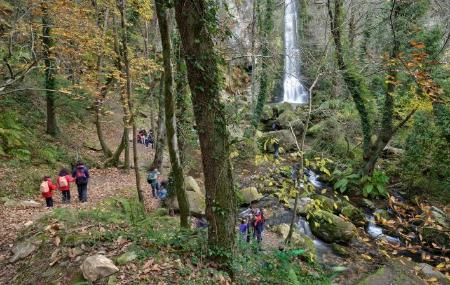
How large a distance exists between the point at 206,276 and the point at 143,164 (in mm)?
14135

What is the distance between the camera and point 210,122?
4.90m

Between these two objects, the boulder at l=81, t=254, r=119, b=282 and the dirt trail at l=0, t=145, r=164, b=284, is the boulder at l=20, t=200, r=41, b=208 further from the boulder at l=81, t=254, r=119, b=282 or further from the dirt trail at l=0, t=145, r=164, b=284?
the boulder at l=81, t=254, r=119, b=282

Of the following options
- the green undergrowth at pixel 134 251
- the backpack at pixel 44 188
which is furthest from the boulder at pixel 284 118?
the green undergrowth at pixel 134 251

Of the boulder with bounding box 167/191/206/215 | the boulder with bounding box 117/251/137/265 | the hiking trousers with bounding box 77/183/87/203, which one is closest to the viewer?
the boulder with bounding box 117/251/137/265

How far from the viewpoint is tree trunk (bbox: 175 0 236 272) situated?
181 inches

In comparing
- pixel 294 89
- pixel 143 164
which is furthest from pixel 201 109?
pixel 294 89

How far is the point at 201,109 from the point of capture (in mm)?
4875

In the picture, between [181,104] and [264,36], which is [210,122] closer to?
[181,104]

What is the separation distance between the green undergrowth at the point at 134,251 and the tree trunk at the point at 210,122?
410 mm

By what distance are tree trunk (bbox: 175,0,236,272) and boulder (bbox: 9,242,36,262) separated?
371 cm

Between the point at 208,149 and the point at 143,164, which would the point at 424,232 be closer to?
the point at 208,149

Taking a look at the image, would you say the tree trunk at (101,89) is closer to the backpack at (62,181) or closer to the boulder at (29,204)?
the backpack at (62,181)

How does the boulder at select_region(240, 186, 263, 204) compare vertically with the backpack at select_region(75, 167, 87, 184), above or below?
below

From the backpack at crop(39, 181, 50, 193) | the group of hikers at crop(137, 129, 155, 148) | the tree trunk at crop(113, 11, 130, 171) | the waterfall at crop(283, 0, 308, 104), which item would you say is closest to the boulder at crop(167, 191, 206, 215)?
the tree trunk at crop(113, 11, 130, 171)
